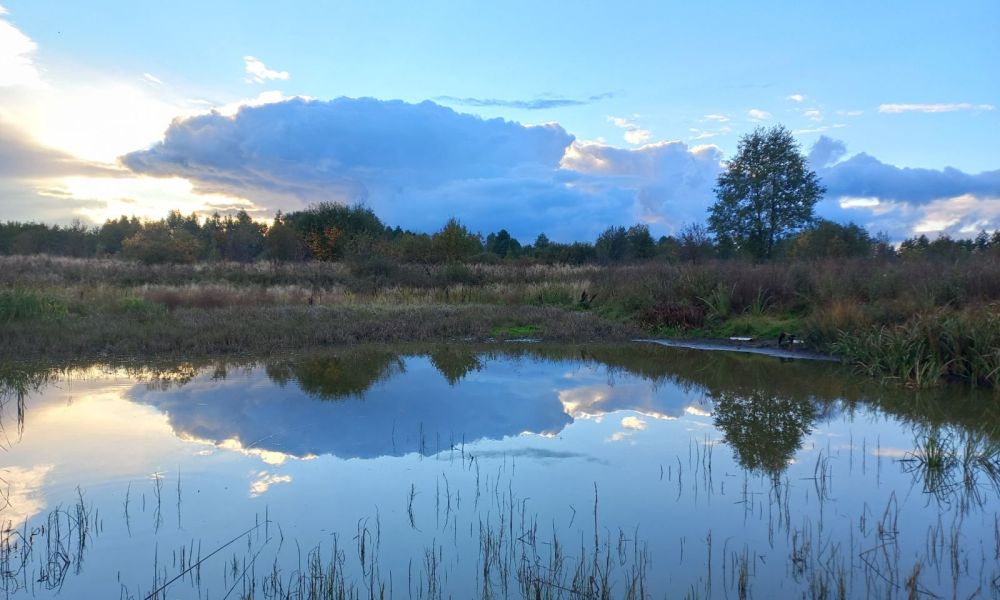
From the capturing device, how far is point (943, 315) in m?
11.4

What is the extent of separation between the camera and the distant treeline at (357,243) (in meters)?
33.1

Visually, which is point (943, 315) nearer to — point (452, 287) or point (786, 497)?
point (786, 497)

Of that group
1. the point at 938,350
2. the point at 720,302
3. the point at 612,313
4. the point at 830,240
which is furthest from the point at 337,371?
the point at 830,240

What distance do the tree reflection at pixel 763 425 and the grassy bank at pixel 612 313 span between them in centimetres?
265

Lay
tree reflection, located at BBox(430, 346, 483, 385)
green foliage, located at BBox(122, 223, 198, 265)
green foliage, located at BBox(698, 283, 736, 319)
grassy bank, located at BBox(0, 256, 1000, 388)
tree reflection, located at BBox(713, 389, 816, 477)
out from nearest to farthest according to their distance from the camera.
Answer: tree reflection, located at BBox(713, 389, 816, 477) → grassy bank, located at BBox(0, 256, 1000, 388) → tree reflection, located at BBox(430, 346, 483, 385) → green foliage, located at BBox(698, 283, 736, 319) → green foliage, located at BBox(122, 223, 198, 265)

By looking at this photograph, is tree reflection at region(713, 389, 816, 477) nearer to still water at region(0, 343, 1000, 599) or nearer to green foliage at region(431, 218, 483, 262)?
still water at region(0, 343, 1000, 599)

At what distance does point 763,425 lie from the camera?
321 inches

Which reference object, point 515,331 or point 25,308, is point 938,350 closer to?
point 515,331

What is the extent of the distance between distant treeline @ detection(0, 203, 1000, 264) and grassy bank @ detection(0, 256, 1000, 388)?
5.57 m

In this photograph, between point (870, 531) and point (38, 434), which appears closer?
point (870, 531)

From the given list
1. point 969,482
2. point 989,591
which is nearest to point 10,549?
point 989,591

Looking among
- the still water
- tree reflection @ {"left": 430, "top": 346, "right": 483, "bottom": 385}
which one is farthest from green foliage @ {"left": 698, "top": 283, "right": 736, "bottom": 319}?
the still water

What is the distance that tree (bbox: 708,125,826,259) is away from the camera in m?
36.5

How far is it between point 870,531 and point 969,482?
5.80 feet
